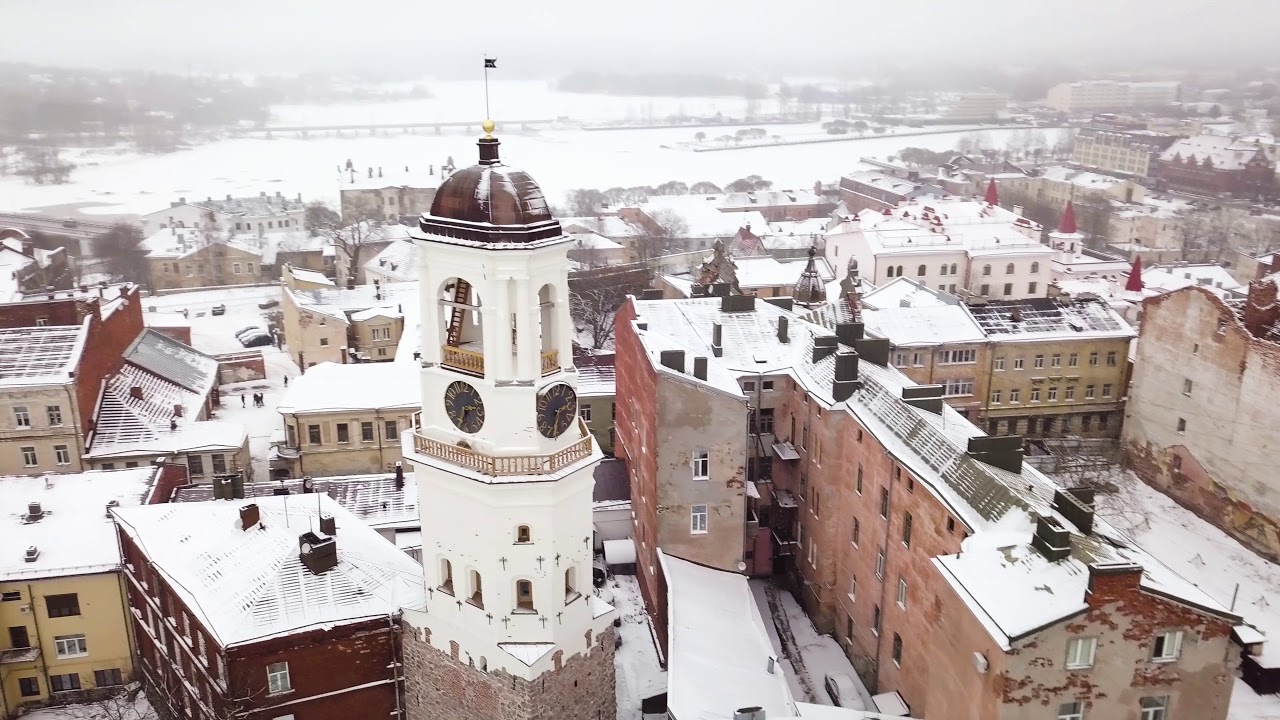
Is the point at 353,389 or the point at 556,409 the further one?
the point at 353,389

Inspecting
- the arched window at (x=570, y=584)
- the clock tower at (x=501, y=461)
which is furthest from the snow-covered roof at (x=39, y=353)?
the arched window at (x=570, y=584)

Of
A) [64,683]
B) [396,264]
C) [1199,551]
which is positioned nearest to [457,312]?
[64,683]

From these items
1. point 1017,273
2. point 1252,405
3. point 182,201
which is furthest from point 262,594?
point 182,201

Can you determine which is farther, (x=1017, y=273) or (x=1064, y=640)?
(x=1017, y=273)

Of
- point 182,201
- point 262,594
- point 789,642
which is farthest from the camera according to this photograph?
point 182,201

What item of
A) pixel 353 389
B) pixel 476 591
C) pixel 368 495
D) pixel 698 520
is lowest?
pixel 698 520

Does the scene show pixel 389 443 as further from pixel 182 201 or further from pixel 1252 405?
pixel 182 201

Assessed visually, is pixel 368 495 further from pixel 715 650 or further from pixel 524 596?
pixel 715 650
